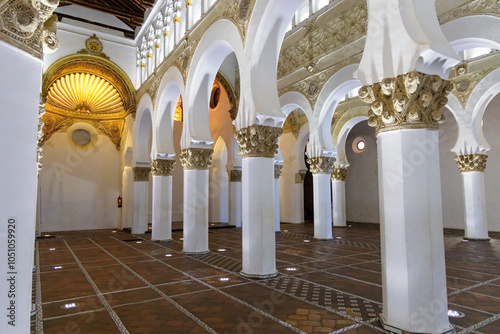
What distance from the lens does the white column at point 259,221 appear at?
534cm

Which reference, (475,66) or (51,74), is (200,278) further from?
(51,74)

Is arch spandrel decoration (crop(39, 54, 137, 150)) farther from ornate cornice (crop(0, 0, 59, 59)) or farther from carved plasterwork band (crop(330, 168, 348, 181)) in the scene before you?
ornate cornice (crop(0, 0, 59, 59))

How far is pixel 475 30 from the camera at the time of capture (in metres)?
6.60

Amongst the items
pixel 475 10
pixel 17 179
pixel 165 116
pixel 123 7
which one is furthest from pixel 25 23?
pixel 123 7

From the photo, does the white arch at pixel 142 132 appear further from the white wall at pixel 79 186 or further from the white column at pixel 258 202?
the white column at pixel 258 202

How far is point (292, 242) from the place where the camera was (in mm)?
9516

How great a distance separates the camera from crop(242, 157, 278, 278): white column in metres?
5.34

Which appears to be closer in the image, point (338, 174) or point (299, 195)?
point (338, 174)

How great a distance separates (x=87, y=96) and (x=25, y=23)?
14.4 m

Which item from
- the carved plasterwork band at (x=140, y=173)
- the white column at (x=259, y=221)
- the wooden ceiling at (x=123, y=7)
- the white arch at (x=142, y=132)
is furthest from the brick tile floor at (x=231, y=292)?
the wooden ceiling at (x=123, y=7)

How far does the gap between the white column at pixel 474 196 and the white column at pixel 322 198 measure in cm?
376

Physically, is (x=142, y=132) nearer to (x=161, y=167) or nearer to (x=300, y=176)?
(x=161, y=167)

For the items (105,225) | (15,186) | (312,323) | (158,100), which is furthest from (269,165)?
(105,225)

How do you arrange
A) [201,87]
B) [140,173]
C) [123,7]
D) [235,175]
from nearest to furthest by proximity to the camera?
[201,87] → [140,173] → [123,7] → [235,175]
